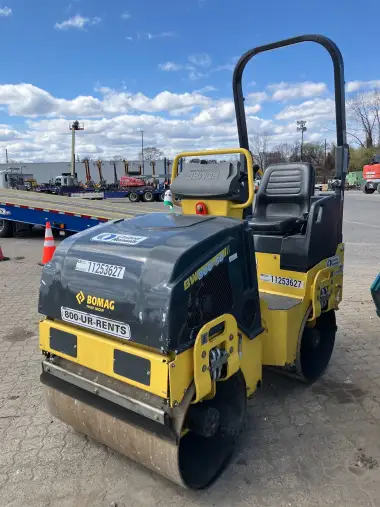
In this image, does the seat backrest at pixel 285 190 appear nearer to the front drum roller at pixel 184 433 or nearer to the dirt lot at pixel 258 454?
the dirt lot at pixel 258 454

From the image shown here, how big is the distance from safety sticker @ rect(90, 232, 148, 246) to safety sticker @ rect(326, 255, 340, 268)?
1.68 metres

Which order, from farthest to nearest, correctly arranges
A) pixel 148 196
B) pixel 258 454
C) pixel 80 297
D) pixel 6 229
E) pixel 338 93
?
1. pixel 148 196
2. pixel 6 229
3. pixel 338 93
4. pixel 258 454
5. pixel 80 297

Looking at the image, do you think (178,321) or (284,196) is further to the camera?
(284,196)

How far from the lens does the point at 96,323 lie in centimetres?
222

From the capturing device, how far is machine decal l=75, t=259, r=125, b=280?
2.14 metres

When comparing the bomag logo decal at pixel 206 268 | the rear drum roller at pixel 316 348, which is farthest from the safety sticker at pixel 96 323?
the rear drum roller at pixel 316 348

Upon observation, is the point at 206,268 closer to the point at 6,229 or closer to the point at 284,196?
the point at 284,196

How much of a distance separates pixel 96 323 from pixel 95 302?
11cm

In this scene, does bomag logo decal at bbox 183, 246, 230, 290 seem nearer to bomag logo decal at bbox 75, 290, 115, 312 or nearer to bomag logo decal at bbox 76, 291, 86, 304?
bomag logo decal at bbox 75, 290, 115, 312

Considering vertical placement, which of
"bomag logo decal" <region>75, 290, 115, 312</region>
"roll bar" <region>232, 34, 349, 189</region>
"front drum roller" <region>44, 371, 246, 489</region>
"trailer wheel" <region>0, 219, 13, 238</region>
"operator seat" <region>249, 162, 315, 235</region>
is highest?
"roll bar" <region>232, 34, 349, 189</region>

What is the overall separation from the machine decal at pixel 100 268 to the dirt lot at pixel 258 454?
3.87ft

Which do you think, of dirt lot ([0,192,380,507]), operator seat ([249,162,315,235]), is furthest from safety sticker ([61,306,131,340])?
operator seat ([249,162,315,235])

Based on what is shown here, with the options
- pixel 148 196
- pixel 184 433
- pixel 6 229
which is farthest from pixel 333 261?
pixel 148 196

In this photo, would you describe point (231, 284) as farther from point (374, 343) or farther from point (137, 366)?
point (374, 343)
